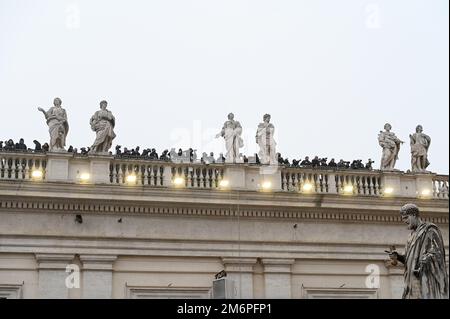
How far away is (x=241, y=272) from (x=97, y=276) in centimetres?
393

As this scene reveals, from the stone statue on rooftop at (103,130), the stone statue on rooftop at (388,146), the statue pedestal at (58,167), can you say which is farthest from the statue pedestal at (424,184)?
the statue pedestal at (58,167)

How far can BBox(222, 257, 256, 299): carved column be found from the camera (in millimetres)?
25062

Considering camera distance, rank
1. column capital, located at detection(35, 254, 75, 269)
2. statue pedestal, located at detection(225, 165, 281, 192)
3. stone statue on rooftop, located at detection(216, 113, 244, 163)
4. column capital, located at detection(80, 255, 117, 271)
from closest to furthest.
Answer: column capital, located at detection(35, 254, 75, 269) → column capital, located at detection(80, 255, 117, 271) → statue pedestal, located at detection(225, 165, 281, 192) → stone statue on rooftop, located at detection(216, 113, 244, 163)

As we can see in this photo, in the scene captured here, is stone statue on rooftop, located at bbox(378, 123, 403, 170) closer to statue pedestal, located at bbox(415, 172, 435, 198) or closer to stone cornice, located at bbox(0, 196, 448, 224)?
statue pedestal, located at bbox(415, 172, 435, 198)

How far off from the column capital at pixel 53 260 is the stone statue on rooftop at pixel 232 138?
17.7 ft

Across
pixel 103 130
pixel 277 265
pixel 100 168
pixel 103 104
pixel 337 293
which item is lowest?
pixel 337 293

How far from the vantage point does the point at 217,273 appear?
25.1 meters

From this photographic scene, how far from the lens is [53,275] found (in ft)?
78.3

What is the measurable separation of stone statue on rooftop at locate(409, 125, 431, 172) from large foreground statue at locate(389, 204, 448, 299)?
16211mm

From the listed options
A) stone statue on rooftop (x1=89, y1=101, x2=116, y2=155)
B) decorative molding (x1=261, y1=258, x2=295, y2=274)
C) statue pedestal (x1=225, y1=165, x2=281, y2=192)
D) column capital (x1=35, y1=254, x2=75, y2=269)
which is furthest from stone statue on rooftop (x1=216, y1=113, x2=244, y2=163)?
column capital (x1=35, y1=254, x2=75, y2=269)

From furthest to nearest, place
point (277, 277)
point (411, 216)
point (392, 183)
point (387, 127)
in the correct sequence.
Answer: point (387, 127) < point (392, 183) < point (277, 277) < point (411, 216)

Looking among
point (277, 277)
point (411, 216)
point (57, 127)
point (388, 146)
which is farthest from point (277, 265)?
point (411, 216)

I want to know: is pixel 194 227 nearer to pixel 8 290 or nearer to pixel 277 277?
pixel 277 277
